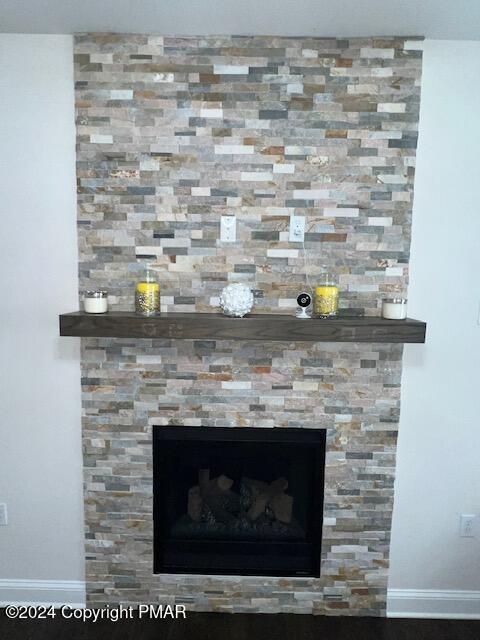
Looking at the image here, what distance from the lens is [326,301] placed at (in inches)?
70.8

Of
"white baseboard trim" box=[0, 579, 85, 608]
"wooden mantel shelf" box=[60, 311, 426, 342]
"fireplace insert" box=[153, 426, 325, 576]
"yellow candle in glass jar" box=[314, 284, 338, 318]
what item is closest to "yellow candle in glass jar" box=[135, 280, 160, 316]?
"wooden mantel shelf" box=[60, 311, 426, 342]

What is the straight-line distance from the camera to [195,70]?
1827 millimetres

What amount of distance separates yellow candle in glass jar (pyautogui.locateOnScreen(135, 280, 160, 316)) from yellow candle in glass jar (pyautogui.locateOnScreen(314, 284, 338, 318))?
0.65m

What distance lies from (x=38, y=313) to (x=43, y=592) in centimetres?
128

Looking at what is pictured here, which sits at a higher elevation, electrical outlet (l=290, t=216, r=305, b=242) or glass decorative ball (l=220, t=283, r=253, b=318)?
electrical outlet (l=290, t=216, r=305, b=242)

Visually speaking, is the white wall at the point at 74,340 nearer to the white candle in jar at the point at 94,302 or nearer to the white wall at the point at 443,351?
the white wall at the point at 443,351

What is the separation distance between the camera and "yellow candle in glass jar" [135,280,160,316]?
1802 millimetres

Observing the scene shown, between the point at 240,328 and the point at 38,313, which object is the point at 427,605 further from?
the point at 38,313

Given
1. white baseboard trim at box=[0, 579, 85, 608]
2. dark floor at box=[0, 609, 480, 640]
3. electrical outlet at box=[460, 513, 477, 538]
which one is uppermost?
electrical outlet at box=[460, 513, 477, 538]

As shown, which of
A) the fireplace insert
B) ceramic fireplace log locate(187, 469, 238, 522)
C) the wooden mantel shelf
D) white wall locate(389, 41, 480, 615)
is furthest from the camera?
ceramic fireplace log locate(187, 469, 238, 522)

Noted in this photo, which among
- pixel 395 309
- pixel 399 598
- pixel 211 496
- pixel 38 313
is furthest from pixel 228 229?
pixel 399 598

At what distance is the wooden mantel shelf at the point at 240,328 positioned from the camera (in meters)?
1.73

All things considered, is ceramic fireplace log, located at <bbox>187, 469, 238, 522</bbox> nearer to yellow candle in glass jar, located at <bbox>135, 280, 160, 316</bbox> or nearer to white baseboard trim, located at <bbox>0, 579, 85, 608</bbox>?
white baseboard trim, located at <bbox>0, 579, 85, 608</bbox>

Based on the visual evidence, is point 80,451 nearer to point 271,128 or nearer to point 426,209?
point 271,128
